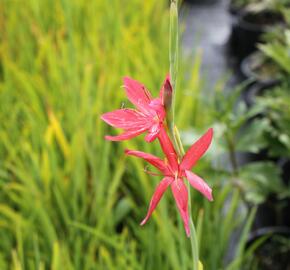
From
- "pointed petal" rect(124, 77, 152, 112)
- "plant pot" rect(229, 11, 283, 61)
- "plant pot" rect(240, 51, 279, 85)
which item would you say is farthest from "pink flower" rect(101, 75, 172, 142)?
"plant pot" rect(229, 11, 283, 61)

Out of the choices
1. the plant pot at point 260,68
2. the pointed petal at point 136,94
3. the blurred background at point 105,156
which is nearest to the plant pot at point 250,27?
the plant pot at point 260,68

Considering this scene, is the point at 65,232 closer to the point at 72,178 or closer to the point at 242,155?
the point at 72,178

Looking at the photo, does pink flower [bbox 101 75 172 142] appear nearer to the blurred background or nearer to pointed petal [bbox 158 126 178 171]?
pointed petal [bbox 158 126 178 171]

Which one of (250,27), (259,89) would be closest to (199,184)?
(259,89)

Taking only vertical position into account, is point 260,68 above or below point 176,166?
below

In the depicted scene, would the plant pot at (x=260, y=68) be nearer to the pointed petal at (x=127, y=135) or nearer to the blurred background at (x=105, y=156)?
the blurred background at (x=105, y=156)

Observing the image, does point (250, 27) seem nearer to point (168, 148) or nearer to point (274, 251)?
point (274, 251)

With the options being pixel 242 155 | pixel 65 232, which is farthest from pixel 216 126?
pixel 242 155
